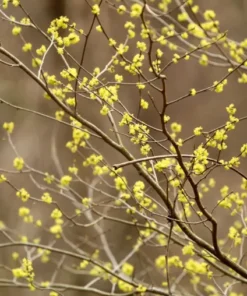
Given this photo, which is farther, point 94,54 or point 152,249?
point 94,54

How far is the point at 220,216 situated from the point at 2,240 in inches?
52.9

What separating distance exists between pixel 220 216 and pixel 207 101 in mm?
745

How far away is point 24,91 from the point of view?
3307 millimetres

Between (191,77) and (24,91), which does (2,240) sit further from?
(191,77)

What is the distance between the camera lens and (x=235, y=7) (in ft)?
10.3

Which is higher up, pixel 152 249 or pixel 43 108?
pixel 43 108

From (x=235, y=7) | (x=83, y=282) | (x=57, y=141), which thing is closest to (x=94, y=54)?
(x=57, y=141)

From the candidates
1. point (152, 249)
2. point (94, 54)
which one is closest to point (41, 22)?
point (94, 54)

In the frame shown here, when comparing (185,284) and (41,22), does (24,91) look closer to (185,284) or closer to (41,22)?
(41,22)

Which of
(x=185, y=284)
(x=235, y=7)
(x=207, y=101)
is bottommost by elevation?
(x=185, y=284)

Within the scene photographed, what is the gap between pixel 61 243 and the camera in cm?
310

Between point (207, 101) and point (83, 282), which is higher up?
point (207, 101)

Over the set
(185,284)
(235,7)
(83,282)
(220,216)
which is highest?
(235,7)

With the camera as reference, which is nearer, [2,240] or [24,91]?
[2,240]
